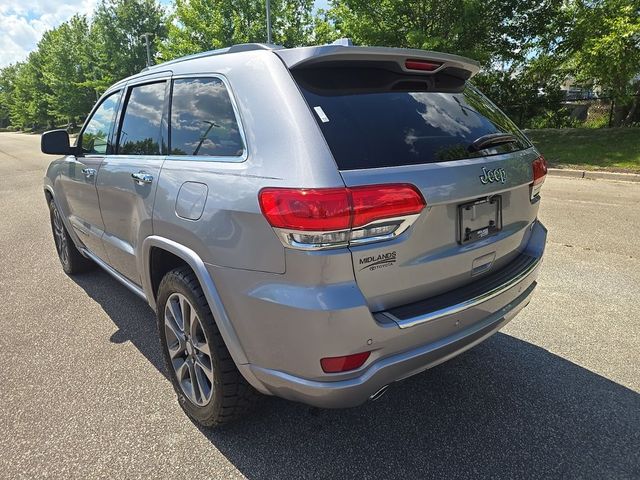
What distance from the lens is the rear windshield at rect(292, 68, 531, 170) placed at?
189 cm

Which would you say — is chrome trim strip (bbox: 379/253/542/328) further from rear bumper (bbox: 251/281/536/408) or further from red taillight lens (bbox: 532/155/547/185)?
red taillight lens (bbox: 532/155/547/185)

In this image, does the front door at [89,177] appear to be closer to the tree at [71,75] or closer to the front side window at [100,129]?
the front side window at [100,129]

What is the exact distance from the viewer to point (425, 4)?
14117 millimetres

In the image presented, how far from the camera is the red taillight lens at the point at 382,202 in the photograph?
1719mm

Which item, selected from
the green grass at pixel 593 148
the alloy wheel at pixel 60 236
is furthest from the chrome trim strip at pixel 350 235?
the green grass at pixel 593 148

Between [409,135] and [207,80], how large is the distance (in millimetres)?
1084

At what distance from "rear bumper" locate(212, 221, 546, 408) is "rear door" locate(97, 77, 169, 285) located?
1006mm

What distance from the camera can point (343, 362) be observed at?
1786 millimetres

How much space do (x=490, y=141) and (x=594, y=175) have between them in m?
10.2

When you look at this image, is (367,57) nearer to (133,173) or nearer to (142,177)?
(142,177)

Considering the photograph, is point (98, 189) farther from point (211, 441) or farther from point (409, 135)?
point (409, 135)

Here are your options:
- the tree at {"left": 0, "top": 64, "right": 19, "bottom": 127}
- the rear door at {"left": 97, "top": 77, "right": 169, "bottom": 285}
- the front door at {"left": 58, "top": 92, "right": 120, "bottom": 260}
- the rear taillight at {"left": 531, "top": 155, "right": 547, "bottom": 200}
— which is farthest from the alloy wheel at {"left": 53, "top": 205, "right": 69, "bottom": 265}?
the tree at {"left": 0, "top": 64, "right": 19, "bottom": 127}

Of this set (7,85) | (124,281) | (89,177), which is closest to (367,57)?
(124,281)

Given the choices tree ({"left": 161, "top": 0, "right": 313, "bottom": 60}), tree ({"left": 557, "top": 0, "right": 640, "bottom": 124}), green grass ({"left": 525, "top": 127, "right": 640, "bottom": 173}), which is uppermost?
tree ({"left": 161, "top": 0, "right": 313, "bottom": 60})
